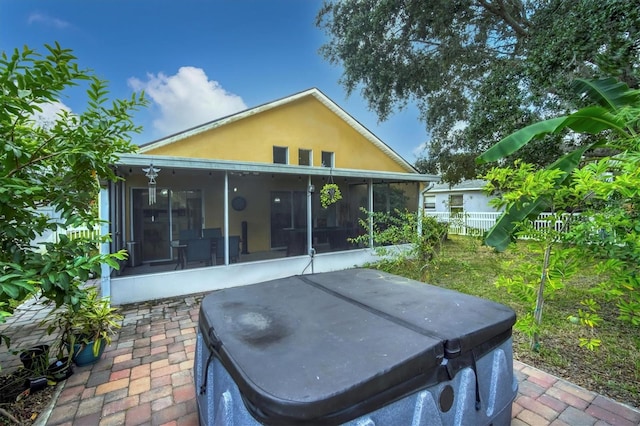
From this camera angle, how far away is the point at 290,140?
1162cm

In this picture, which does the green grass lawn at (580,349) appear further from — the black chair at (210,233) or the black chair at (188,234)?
the black chair at (188,234)

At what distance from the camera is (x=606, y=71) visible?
5664 mm

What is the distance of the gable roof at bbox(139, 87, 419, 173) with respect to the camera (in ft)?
30.6

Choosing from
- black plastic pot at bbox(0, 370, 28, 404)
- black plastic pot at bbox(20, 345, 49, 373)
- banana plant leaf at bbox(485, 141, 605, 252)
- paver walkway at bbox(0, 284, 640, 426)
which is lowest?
paver walkway at bbox(0, 284, 640, 426)

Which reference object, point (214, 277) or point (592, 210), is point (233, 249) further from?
point (592, 210)

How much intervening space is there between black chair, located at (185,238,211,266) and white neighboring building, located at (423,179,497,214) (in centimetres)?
1616

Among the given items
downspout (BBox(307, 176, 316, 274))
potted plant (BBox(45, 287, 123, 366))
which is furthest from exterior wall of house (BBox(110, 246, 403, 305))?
potted plant (BBox(45, 287, 123, 366))

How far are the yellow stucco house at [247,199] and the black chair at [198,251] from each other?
21mm

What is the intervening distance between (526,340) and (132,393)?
16.2 feet

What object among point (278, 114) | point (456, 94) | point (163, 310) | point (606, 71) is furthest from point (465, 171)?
point (163, 310)

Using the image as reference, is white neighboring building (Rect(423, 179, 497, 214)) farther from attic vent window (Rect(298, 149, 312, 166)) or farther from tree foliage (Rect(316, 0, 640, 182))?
attic vent window (Rect(298, 149, 312, 166))

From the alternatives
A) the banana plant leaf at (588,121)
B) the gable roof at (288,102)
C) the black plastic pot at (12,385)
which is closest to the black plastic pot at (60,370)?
the black plastic pot at (12,385)

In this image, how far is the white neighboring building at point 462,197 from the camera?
20.7 m

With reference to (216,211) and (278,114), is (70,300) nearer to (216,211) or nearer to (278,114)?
(216,211)
